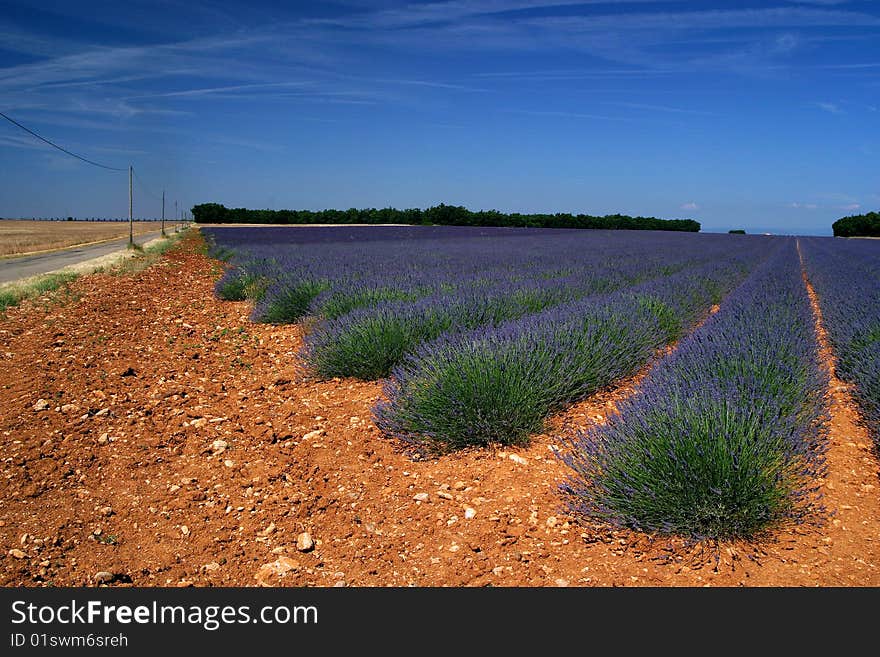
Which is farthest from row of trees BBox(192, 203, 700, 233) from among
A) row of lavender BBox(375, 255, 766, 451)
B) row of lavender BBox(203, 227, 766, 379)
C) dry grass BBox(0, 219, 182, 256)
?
row of lavender BBox(375, 255, 766, 451)

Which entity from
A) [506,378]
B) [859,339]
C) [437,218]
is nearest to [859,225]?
[437,218]

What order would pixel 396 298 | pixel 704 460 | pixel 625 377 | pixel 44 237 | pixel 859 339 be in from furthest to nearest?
pixel 44 237
pixel 396 298
pixel 859 339
pixel 625 377
pixel 704 460

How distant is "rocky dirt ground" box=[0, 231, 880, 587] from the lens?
231 cm

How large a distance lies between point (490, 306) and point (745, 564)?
403cm

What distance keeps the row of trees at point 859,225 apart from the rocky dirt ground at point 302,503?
251 feet

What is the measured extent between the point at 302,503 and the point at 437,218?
6006 cm

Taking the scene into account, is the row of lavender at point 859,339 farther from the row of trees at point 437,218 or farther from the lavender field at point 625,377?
the row of trees at point 437,218

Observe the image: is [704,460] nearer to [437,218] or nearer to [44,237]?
[44,237]

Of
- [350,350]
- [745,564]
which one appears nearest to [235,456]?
[350,350]

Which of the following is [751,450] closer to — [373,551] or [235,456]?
[373,551]

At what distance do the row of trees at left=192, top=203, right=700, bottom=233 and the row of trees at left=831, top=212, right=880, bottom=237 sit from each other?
18355 mm

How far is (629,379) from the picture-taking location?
471 centimetres

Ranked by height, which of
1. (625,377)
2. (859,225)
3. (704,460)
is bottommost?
(625,377)

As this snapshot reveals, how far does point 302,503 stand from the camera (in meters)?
2.96
